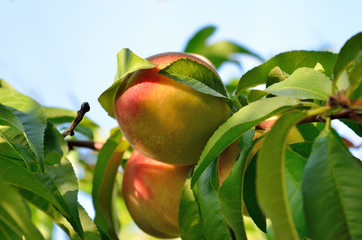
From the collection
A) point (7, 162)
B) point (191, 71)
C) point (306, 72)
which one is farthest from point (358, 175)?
point (7, 162)

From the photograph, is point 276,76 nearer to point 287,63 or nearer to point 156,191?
point 287,63

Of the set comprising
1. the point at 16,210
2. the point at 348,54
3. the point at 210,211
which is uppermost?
the point at 348,54

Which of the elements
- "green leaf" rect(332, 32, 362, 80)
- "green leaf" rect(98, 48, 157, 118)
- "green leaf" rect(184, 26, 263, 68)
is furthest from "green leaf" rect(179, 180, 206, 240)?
"green leaf" rect(184, 26, 263, 68)

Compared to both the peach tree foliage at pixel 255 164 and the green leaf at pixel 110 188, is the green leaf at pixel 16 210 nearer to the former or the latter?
the peach tree foliage at pixel 255 164

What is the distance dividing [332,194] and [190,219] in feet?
1.07

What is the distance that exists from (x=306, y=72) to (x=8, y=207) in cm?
43

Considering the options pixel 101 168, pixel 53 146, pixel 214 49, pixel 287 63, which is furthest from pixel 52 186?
pixel 214 49

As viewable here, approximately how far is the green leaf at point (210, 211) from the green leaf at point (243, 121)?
6cm

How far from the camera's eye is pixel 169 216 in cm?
95

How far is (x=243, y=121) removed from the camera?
0.60 metres

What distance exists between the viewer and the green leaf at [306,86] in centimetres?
60

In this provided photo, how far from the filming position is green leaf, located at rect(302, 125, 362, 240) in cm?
47

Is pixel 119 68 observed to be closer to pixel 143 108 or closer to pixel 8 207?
pixel 143 108

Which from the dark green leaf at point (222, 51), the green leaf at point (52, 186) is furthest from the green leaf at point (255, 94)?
the dark green leaf at point (222, 51)
